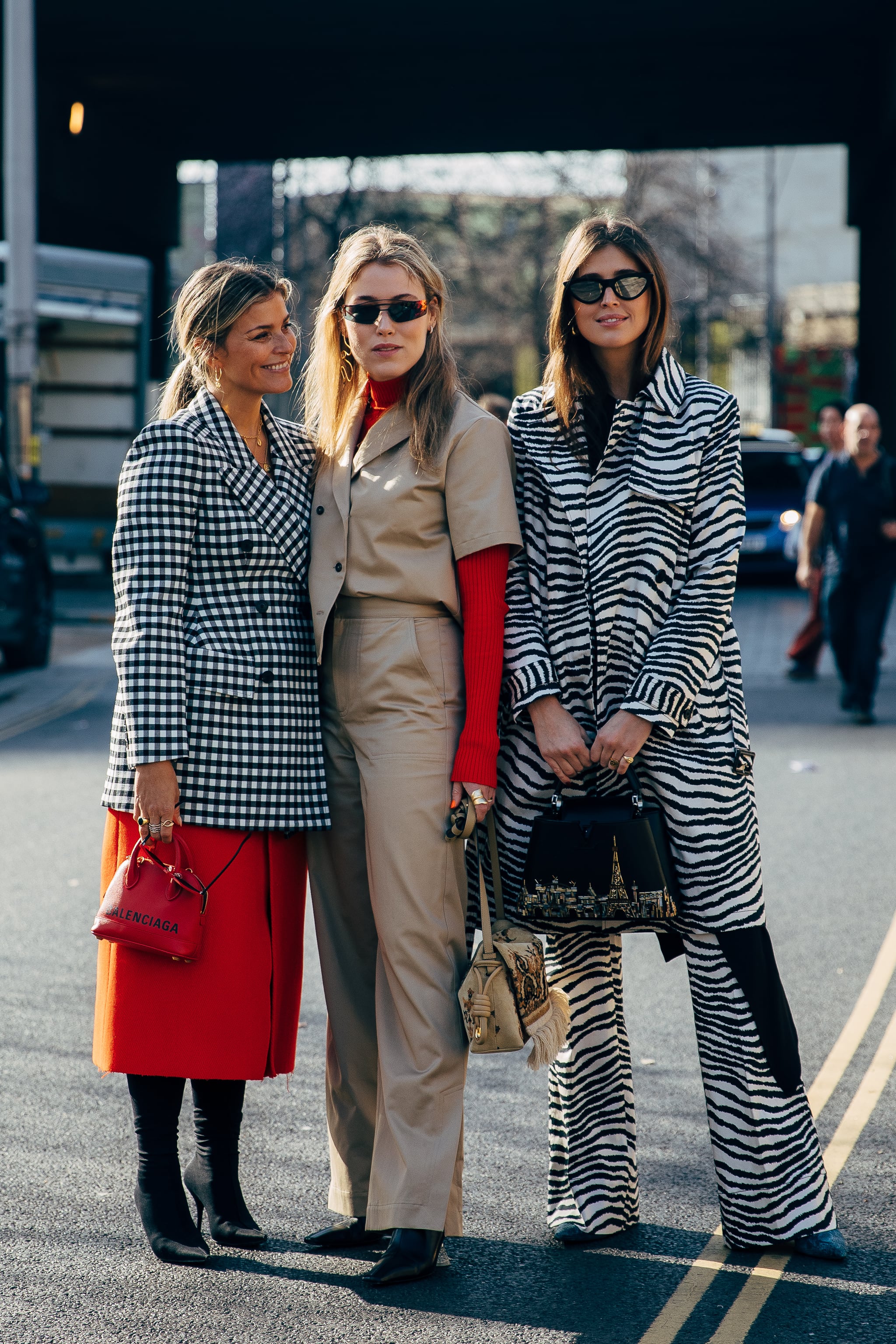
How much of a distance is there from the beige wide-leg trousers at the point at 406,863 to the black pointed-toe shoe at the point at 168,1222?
0.37m

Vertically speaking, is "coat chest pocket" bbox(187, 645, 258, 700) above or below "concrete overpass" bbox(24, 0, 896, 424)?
below

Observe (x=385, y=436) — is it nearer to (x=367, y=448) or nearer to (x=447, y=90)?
(x=367, y=448)

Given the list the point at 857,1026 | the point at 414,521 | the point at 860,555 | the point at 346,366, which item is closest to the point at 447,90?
the point at 860,555

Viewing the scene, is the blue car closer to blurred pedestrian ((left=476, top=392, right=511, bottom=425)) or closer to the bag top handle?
blurred pedestrian ((left=476, top=392, right=511, bottom=425))


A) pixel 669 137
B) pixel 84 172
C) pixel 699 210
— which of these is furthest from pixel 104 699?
pixel 699 210

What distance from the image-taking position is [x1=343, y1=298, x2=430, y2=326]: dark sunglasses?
3.26m

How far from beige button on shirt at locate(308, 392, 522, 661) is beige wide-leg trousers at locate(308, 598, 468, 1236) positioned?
2.2 inches

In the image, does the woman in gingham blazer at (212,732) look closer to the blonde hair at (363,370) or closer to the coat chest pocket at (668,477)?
the blonde hair at (363,370)

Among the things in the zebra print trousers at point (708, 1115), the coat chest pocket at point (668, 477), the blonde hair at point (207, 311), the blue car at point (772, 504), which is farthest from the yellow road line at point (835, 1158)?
the blue car at point (772, 504)

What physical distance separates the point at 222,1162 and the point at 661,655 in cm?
144

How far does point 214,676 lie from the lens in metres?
3.20

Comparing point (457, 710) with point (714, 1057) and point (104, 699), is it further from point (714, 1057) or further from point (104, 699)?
point (104, 699)

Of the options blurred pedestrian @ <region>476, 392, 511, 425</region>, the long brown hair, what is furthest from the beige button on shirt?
blurred pedestrian @ <region>476, 392, 511, 425</region>

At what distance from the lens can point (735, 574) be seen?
131 inches
